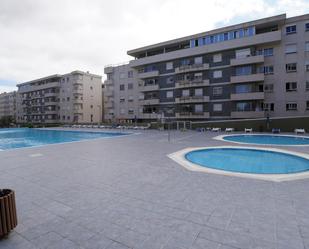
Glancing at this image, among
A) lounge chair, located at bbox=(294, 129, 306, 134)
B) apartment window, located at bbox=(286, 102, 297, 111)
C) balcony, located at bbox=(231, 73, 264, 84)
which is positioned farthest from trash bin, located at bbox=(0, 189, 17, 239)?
apartment window, located at bbox=(286, 102, 297, 111)

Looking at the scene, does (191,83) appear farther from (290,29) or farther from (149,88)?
(290,29)

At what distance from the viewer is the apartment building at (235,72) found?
27844 mm

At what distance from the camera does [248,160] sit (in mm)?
11586

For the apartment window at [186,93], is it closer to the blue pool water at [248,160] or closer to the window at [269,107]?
the window at [269,107]

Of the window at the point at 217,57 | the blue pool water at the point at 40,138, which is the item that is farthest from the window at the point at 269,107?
the blue pool water at the point at 40,138

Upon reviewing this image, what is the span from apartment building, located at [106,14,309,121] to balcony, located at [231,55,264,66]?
0.13 metres

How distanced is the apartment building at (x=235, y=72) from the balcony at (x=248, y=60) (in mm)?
134

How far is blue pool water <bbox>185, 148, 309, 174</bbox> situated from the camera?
942 centimetres

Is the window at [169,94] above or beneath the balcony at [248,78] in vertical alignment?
beneath

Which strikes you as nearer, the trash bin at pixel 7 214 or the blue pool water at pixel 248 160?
the trash bin at pixel 7 214

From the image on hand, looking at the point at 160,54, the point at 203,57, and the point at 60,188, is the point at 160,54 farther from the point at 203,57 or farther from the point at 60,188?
the point at 60,188

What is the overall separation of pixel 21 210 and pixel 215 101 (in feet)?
106

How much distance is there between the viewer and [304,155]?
37.6ft

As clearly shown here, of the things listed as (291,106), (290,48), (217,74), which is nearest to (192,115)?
(217,74)
